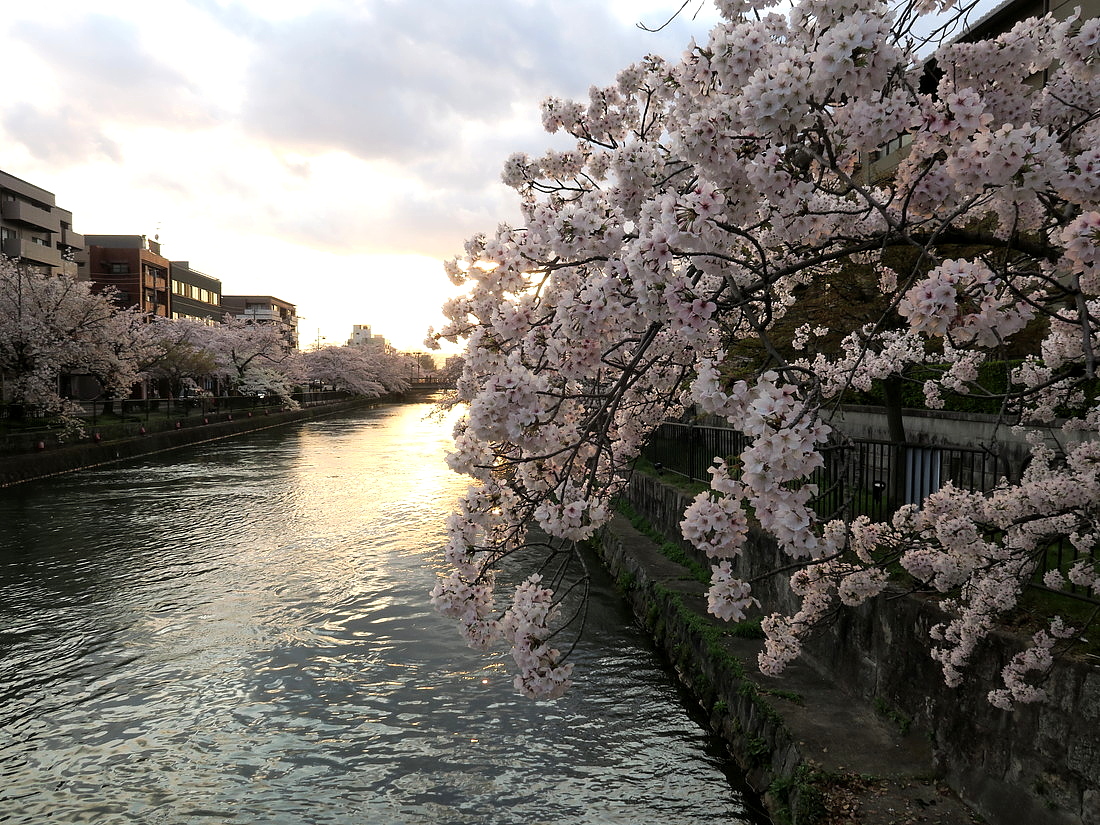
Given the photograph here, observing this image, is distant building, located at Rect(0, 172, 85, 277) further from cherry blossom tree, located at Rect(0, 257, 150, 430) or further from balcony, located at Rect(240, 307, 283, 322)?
balcony, located at Rect(240, 307, 283, 322)

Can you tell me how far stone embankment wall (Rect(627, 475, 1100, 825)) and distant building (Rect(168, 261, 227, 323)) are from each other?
78.9 m

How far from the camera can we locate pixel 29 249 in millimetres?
50562

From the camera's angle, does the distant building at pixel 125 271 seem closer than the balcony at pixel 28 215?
No

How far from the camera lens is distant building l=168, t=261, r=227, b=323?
3095 inches

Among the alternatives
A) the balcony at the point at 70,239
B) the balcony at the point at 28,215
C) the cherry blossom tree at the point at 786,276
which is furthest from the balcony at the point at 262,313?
the cherry blossom tree at the point at 786,276

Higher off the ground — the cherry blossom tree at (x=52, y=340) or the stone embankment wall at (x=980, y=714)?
the cherry blossom tree at (x=52, y=340)

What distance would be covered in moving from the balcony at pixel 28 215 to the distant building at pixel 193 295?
803 inches

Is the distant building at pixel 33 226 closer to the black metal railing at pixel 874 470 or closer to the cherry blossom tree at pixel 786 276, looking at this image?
the black metal railing at pixel 874 470

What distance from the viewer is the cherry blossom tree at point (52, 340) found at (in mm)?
25703

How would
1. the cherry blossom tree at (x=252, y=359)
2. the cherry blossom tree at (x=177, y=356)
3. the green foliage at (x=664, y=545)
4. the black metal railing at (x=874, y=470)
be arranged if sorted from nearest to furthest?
the black metal railing at (x=874, y=470)
the green foliage at (x=664, y=545)
the cherry blossom tree at (x=177, y=356)
the cherry blossom tree at (x=252, y=359)

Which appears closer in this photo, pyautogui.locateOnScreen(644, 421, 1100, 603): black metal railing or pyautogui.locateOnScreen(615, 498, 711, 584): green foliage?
pyautogui.locateOnScreen(644, 421, 1100, 603): black metal railing

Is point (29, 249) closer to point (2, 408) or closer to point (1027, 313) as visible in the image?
point (2, 408)

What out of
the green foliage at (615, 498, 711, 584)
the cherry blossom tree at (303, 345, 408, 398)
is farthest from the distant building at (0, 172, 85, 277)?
the green foliage at (615, 498, 711, 584)

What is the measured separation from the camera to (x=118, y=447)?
2833 centimetres
